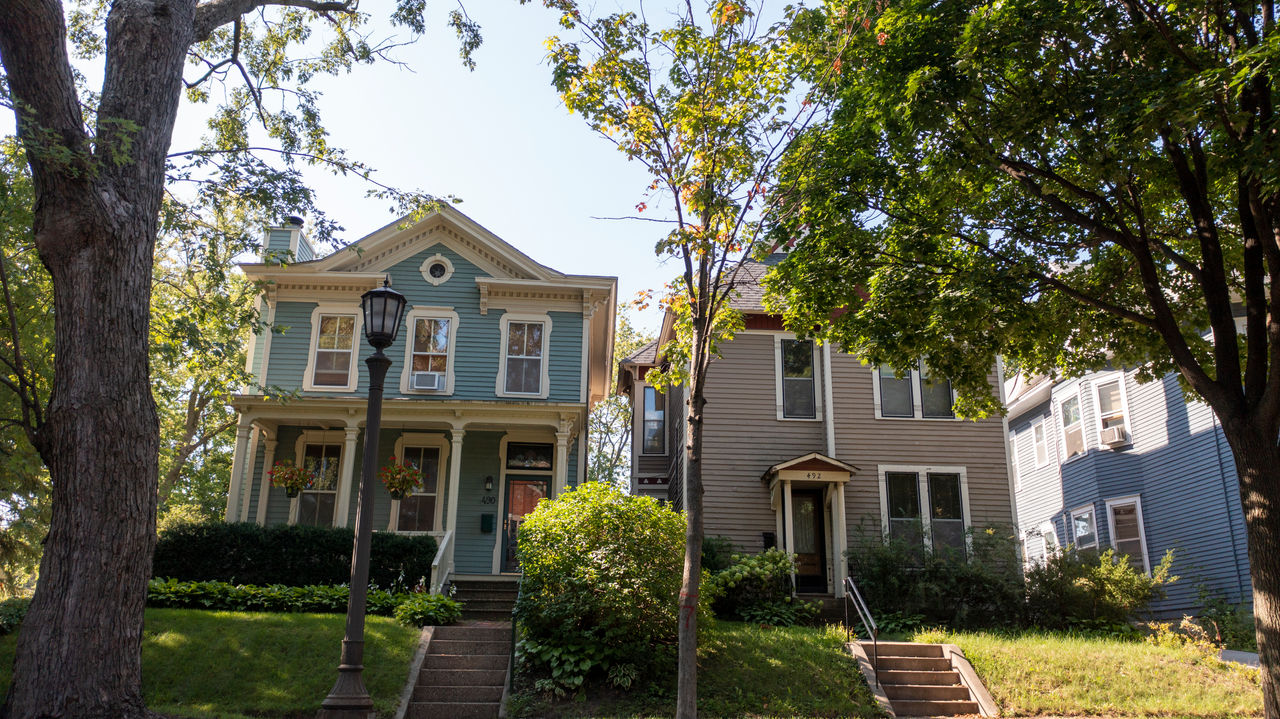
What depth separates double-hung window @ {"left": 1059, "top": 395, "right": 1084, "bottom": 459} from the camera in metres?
20.4

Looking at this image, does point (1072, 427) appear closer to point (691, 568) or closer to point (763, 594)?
point (763, 594)

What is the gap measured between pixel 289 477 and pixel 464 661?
740 cm

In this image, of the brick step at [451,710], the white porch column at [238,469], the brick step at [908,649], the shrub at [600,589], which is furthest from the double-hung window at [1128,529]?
the white porch column at [238,469]

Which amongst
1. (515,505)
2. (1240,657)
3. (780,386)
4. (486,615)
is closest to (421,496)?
(515,505)

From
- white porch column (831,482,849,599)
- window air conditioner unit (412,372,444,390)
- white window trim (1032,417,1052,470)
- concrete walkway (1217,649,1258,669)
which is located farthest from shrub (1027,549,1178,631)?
window air conditioner unit (412,372,444,390)

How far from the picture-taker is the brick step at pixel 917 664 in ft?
37.8

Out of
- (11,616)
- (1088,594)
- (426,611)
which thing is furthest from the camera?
(1088,594)

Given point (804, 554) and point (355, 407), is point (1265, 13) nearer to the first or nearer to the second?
point (804, 554)

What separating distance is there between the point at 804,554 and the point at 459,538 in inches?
275

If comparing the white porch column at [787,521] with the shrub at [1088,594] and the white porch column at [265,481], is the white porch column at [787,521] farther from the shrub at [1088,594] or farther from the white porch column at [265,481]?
the white porch column at [265,481]

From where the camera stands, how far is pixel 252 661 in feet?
34.9

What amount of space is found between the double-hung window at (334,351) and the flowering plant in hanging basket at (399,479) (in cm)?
222

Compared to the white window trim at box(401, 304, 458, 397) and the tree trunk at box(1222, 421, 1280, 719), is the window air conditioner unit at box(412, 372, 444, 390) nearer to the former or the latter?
the white window trim at box(401, 304, 458, 397)

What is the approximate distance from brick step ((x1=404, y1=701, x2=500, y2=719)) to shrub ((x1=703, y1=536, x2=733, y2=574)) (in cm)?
534
